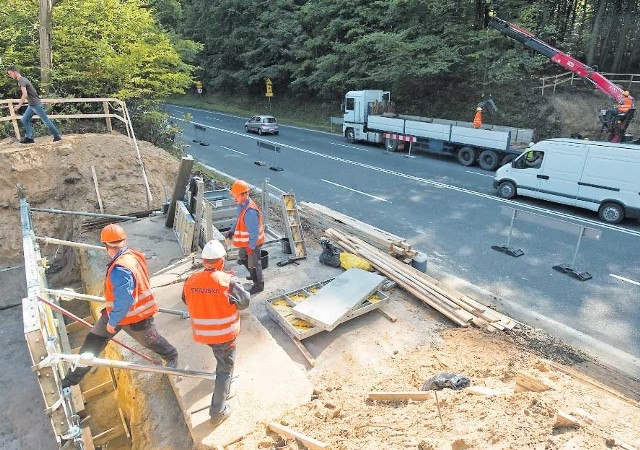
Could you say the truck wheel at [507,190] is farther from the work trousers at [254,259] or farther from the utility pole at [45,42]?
the utility pole at [45,42]

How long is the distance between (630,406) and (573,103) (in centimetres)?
2130

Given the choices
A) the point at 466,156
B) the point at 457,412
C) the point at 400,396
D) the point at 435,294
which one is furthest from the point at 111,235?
the point at 466,156

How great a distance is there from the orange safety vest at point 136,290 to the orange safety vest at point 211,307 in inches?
23.7

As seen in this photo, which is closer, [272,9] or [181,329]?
[181,329]

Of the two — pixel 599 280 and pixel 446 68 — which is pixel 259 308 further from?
pixel 446 68

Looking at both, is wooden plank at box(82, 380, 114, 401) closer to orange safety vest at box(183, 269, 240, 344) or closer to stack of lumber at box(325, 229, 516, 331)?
orange safety vest at box(183, 269, 240, 344)

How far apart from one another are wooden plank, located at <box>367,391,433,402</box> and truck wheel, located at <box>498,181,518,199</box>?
37.0ft

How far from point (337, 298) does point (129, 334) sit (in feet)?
9.96

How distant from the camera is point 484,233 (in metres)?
11.3

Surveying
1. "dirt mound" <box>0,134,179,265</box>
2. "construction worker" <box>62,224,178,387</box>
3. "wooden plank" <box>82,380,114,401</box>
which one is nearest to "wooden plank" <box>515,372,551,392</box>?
"construction worker" <box>62,224,178,387</box>

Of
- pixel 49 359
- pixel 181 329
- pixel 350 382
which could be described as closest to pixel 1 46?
pixel 181 329

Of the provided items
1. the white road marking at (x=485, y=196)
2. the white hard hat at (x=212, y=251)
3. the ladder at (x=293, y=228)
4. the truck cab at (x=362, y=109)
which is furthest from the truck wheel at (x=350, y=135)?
the white hard hat at (x=212, y=251)

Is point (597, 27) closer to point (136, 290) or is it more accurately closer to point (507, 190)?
point (507, 190)

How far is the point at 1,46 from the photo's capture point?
571 inches
